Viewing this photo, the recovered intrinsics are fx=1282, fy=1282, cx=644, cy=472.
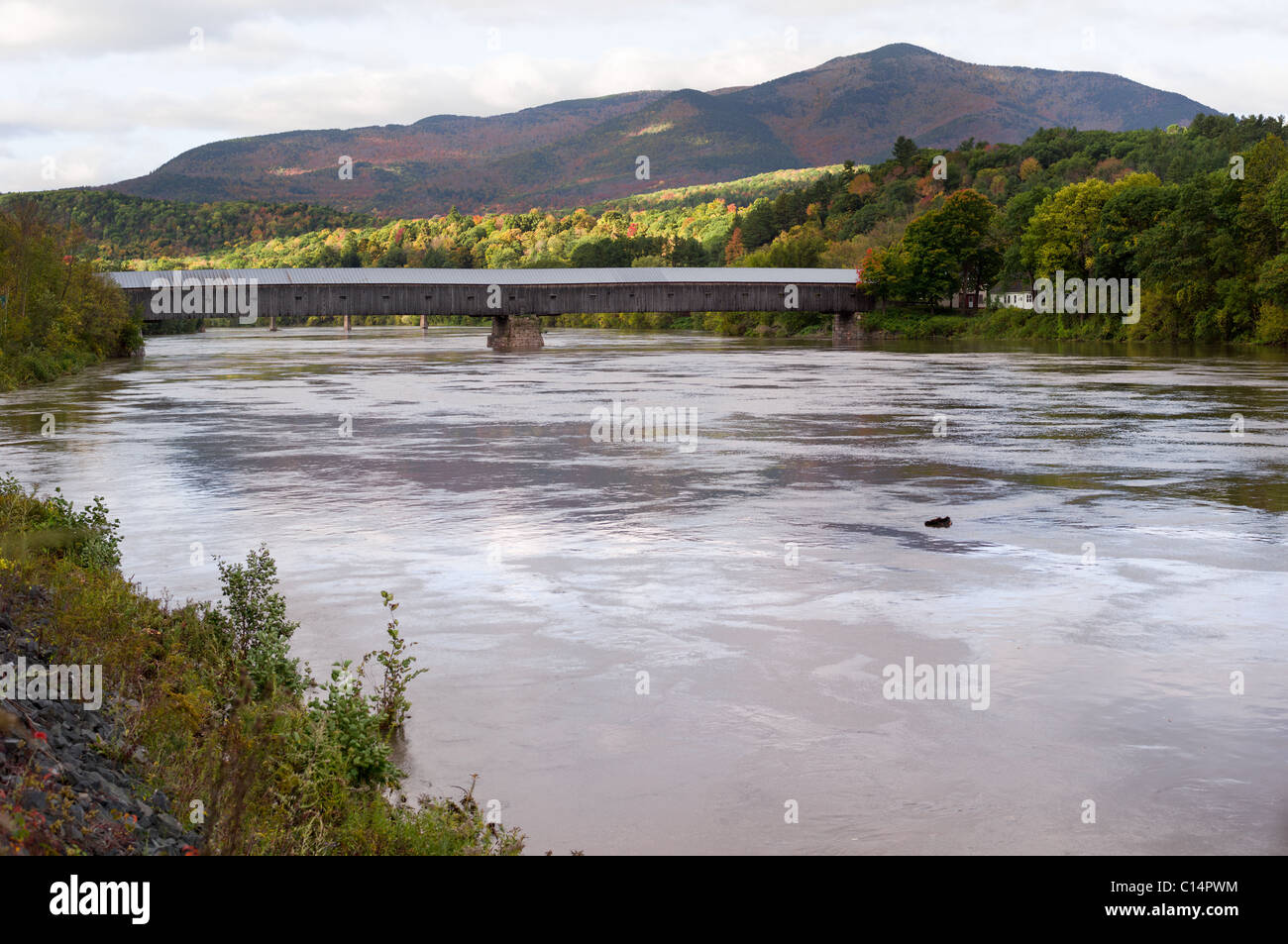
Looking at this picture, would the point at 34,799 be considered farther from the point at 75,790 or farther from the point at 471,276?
the point at 471,276

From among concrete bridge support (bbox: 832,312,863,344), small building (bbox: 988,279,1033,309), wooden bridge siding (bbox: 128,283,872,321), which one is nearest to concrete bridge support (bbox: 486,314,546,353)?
Answer: wooden bridge siding (bbox: 128,283,872,321)

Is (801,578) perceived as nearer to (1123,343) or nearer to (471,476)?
(471,476)

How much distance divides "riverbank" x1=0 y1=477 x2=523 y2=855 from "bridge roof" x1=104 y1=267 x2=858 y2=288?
85.6 metres

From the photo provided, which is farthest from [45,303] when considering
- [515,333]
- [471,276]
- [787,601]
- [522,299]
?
[787,601]

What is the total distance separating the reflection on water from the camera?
964cm

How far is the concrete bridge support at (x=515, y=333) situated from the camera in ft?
351

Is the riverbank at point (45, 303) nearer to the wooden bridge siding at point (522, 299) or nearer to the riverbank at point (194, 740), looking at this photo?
the wooden bridge siding at point (522, 299)

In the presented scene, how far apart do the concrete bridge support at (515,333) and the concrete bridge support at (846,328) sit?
107ft

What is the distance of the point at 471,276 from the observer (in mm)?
105750
